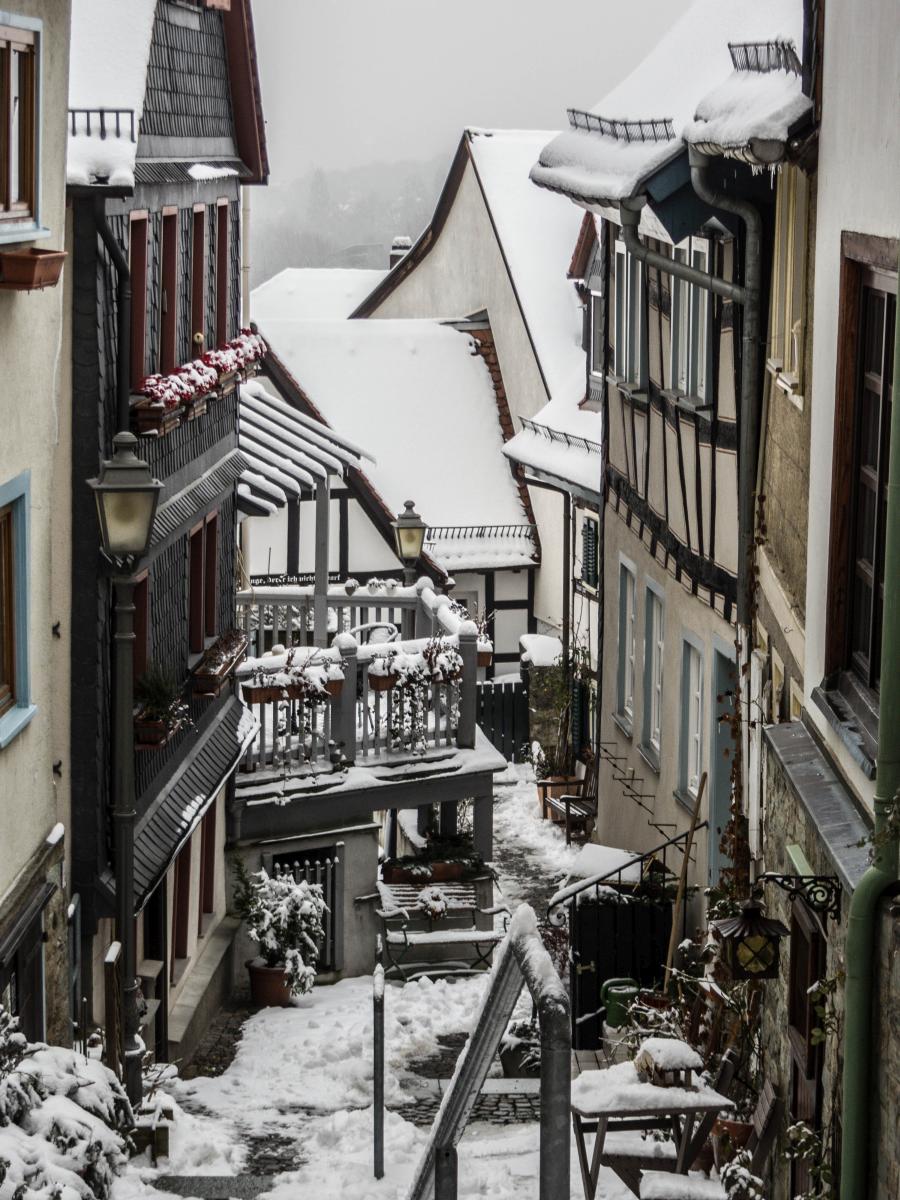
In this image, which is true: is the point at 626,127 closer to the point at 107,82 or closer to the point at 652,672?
the point at 107,82

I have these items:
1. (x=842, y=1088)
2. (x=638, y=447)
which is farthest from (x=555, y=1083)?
(x=638, y=447)

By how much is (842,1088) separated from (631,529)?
9710mm

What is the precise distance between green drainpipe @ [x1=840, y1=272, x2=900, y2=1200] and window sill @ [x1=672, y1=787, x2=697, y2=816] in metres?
7.00

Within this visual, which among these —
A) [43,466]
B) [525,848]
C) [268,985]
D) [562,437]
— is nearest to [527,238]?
[562,437]

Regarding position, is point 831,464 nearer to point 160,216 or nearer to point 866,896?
point 866,896

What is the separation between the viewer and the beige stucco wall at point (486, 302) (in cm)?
2845

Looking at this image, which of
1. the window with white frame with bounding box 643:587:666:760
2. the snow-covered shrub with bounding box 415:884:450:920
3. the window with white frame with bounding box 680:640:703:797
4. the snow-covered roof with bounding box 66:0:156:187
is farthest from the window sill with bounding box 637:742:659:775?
the snow-covered roof with bounding box 66:0:156:187

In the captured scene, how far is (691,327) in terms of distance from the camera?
13.3 metres

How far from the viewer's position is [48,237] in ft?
29.7

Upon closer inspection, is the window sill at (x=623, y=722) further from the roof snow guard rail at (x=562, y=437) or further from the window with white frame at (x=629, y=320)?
the roof snow guard rail at (x=562, y=437)

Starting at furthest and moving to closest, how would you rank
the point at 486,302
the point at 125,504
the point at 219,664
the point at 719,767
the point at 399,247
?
the point at 399,247 < the point at 486,302 < the point at 219,664 < the point at 719,767 < the point at 125,504

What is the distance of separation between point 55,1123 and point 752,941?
2556mm

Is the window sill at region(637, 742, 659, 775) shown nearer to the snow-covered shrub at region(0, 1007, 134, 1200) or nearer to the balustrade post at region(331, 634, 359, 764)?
the balustrade post at region(331, 634, 359, 764)

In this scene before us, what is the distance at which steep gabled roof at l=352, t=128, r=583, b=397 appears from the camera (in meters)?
28.4
